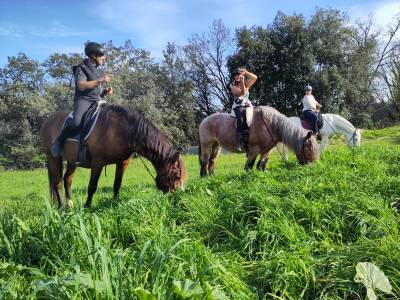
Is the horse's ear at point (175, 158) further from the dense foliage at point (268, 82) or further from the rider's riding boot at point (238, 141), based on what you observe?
the dense foliage at point (268, 82)

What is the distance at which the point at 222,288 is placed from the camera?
245cm

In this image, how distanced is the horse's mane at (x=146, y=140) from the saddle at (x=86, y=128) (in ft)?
1.03

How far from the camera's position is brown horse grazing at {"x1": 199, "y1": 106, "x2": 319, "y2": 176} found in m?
7.67

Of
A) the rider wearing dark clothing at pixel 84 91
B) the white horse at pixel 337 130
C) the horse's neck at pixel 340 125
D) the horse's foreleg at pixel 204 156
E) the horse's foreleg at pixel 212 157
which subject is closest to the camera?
the rider wearing dark clothing at pixel 84 91

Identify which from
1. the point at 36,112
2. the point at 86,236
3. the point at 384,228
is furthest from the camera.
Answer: the point at 36,112

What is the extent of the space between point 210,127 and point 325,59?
23083mm

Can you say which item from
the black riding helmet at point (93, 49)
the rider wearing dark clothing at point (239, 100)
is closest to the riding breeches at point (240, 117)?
the rider wearing dark clothing at point (239, 100)

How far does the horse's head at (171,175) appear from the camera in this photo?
244 inches

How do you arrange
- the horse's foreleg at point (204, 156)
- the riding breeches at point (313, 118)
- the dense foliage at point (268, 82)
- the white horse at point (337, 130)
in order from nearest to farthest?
the horse's foreleg at point (204, 156)
the riding breeches at point (313, 118)
the white horse at point (337, 130)
the dense foliage at point (268, 82)

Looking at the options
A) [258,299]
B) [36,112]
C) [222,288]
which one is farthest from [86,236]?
[36,112]

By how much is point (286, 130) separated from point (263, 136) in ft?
1.78

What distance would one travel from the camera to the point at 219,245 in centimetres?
355

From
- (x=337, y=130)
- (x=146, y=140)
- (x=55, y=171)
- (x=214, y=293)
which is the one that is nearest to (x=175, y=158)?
(x=146, y=140)

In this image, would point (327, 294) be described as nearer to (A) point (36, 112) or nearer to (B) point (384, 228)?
(B) point (384, 228)
